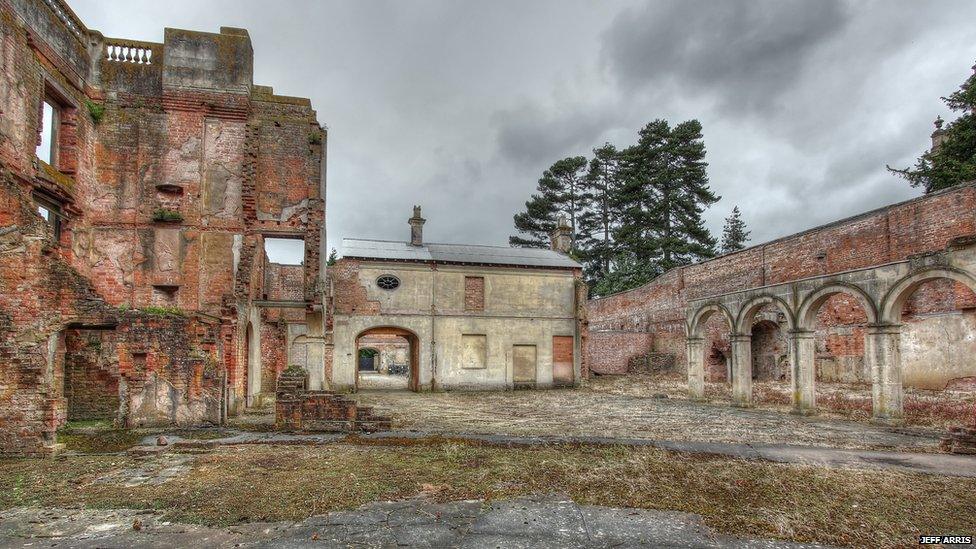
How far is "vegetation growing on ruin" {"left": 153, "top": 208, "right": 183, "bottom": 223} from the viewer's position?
14547mm

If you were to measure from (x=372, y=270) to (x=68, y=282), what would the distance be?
14037mm

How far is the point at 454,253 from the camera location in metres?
25.5

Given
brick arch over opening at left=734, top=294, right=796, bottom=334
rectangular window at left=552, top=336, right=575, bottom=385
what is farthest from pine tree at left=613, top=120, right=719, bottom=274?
brick arch over opening at left=734, top=294, right=796, bottom=334

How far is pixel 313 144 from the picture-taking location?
53.2ft

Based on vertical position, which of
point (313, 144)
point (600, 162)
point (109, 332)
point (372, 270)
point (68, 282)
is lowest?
point (109, 332)

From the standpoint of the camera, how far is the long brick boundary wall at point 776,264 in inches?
720

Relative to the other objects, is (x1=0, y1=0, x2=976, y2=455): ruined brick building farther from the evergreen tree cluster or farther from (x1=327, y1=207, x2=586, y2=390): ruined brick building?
the evergreen tree cluster

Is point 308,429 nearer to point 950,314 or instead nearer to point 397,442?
point 397,442

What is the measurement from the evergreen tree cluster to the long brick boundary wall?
5934 millimetres

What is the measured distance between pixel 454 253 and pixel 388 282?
378cm

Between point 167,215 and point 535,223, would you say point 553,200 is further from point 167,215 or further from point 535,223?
point 167,215

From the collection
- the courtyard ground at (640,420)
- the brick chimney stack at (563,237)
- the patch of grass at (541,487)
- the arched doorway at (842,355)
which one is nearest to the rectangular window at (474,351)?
the courtyard ground at (640,420)

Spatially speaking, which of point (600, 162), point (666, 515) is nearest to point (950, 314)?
point (666, 515)

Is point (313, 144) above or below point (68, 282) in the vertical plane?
above
